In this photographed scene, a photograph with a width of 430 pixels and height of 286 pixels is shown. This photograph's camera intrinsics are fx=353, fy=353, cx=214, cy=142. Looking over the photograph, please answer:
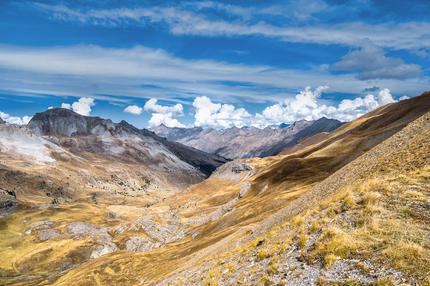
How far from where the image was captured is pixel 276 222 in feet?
156

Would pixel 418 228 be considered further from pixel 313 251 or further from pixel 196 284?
pixel 196 284

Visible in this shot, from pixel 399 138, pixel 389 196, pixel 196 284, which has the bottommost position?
pixel 196 284

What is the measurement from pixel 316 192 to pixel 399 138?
1258 cm

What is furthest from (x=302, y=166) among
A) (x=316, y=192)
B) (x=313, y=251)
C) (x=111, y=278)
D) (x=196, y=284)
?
(x=313, y=251)

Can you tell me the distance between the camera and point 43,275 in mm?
161125

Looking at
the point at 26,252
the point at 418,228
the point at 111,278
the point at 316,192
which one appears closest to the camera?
the point at 418,228

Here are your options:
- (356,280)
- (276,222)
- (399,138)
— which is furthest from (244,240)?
(356,280)

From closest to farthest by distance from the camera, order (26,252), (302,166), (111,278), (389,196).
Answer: (389,196)
(111,278)
(302,166)
(26,252)

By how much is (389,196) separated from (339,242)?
6.82 meters

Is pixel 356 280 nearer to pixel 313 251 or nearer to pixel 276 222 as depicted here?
pixel 313 251

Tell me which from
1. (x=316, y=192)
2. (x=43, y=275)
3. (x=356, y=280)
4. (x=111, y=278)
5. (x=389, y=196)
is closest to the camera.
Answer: (x=356, y=280)

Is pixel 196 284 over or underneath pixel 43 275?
over

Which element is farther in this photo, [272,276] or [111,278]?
[111,278]

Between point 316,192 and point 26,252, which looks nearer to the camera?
point 316,192
